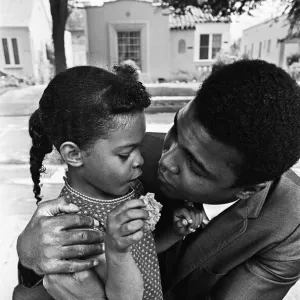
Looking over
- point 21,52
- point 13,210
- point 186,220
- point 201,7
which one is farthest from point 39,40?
point 186,220

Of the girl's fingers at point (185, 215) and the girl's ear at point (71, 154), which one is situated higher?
the girl's ear at point (71, 154)

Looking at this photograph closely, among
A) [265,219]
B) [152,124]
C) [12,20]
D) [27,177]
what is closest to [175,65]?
[152,124]

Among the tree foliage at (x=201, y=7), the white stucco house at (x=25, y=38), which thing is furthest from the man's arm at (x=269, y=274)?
the white stucco house at (x=25, y=38)

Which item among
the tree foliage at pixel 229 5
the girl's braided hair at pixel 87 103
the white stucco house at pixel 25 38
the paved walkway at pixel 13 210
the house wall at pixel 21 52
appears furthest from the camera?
the house wall at pixel 21 52

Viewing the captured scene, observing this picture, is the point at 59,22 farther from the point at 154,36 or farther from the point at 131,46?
the point at 154,36

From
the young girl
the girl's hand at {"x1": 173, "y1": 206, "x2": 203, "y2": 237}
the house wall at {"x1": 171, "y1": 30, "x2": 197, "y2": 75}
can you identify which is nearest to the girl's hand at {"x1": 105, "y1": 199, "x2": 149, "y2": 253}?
the young girl

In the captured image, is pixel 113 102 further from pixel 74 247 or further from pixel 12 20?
pixel 12 20

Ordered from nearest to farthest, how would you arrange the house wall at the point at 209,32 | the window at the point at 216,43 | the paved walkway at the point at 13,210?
the paved walkway at the point at 13,210, the house wall at the point at 209,32, the window at the point at 216,43

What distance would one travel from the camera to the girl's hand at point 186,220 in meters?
1.29

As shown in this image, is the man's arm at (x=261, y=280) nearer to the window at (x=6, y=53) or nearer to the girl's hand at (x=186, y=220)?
the girl's hand at (x=186, y=220)

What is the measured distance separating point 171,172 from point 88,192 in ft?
1.02

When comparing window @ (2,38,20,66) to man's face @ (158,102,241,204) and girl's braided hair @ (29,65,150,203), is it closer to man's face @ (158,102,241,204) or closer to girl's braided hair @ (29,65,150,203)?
girl's braided hair @ (29,65,150,203)

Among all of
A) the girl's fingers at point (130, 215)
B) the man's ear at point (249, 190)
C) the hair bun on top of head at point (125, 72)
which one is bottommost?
the man's ear at point (249, 190)

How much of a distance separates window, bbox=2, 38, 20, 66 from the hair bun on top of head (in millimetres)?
6298
